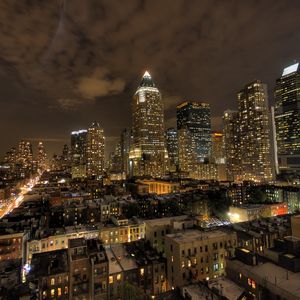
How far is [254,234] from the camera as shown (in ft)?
135

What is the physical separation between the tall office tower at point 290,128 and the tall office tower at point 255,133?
96.7 feet

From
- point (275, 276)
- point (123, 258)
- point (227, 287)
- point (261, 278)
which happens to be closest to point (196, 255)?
point (227, 287)

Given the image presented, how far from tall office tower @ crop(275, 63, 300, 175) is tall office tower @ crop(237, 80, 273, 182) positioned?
29464 millimetres

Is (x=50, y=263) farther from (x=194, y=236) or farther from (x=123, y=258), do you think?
(x=194, y=236)

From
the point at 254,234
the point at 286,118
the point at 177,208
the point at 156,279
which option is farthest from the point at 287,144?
the point at 156,279

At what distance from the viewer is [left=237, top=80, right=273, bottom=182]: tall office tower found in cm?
16525

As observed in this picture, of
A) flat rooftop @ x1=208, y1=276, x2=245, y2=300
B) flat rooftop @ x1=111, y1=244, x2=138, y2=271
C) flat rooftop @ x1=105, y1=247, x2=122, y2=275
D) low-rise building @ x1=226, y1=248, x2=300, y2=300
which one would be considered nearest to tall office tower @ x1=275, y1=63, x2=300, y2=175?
low-rise building @ x1=226, y1=248, x2=300, y2=300

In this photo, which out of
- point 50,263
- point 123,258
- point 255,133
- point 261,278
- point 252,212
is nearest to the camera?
point 261,278

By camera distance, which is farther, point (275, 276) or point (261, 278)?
point (275, 276)

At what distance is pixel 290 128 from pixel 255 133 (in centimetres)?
3698

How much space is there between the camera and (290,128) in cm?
18725

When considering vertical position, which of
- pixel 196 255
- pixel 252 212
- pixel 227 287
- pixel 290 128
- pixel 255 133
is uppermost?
pixel 290 128

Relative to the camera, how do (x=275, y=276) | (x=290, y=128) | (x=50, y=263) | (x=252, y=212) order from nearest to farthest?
(x=275, y=276), (x=50, y=263), (x=252, y=212), (x=290, y=128)

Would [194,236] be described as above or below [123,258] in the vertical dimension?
above
